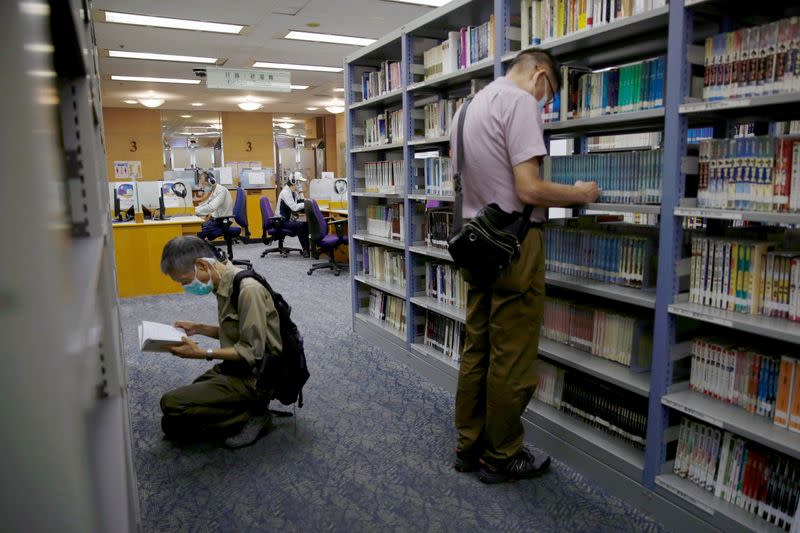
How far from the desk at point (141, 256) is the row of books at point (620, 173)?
4.82 m

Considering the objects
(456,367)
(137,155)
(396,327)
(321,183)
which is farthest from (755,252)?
(137,155)

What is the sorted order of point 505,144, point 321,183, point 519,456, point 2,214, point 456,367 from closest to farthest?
point 2,214 → point 505,144 → point 519,456 → point 456,367 → point 321,183

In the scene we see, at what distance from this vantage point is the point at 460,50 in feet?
10.8

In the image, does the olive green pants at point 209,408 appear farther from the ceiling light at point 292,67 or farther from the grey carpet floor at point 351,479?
the ceiling light at point 292,67

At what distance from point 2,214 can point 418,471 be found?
8.11 ft

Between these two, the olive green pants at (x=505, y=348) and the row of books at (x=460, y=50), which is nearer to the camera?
the olive green pants at (x=505, y=348)

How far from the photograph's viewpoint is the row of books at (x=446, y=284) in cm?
346

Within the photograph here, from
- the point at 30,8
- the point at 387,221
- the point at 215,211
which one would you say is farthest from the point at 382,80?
the point at 215,211

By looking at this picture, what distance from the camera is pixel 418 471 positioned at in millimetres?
2547

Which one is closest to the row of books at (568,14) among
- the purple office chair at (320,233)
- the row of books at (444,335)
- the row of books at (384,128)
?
the row of books at (384,128)

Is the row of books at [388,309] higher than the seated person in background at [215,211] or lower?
lower

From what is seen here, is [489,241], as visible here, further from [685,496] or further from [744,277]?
[685,496]

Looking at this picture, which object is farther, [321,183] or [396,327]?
[321,183]

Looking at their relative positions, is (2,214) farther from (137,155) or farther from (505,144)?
(137,155)
